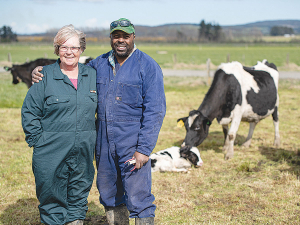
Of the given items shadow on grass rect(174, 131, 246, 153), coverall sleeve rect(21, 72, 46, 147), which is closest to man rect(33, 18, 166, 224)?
coverall sleeve rect(21, 72, 46, 147)

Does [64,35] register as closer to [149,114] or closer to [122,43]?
[122,43]

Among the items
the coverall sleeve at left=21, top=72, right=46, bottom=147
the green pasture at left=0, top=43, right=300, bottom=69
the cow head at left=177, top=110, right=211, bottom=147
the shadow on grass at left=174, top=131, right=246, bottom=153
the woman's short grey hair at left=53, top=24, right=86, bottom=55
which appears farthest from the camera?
the green pasture at left=0, top=43, right=300, bottom=69

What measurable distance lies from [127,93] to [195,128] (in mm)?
3651

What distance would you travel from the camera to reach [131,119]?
120 inches

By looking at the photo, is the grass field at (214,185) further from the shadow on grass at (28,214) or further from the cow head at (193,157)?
the cow head at (193,157)

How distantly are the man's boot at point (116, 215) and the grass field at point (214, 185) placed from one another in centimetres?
68

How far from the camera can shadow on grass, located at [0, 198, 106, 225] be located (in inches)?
157

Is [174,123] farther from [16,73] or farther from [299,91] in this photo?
[299,91]

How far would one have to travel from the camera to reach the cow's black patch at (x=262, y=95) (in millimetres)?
7230

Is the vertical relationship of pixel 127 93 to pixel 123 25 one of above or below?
below

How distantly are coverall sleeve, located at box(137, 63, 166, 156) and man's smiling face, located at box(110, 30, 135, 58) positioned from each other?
28cm

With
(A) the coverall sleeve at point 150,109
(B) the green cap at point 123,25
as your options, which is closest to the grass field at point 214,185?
(A) the coverall sleeve at point 150,109

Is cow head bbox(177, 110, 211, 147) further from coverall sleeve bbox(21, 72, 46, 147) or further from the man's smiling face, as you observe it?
coverall sleeve bbox(21, 72, 46, 147)

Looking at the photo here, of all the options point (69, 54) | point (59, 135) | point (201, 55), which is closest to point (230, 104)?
point (69, 54)
